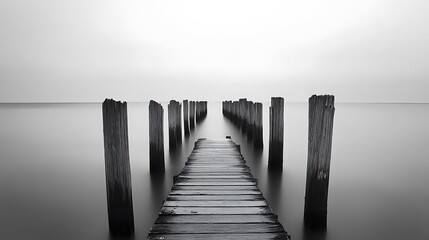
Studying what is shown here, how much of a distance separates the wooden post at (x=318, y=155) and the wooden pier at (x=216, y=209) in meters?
0.67

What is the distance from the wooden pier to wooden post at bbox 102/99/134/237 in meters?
0.52

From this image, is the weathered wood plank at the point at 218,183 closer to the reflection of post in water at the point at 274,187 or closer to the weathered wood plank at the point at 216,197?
the weathered wood plank at the point at 216,197

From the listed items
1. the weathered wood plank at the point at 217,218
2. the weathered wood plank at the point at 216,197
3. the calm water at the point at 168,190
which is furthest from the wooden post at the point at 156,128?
the weathered wood plank at the point at 217,218

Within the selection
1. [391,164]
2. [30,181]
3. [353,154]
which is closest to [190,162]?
[30,181]

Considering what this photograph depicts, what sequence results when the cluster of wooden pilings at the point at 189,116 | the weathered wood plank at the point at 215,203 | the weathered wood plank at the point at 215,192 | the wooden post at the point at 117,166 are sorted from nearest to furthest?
the wooden post at the point at 117,166 < the weathered wood plank at the point at 215,203 < the weathered wood plank at the point at 215,192 < the cluster of wooden pilings at the point at 189,116

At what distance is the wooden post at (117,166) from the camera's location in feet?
9.77

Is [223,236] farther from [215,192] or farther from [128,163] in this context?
[128,163]

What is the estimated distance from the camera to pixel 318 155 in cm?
336

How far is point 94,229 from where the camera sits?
4656 mm

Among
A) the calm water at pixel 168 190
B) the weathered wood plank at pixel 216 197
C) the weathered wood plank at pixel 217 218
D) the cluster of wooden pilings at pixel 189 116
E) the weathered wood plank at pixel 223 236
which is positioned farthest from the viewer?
the cluster of wooden pilings at pixel 189 116

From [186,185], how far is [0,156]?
10967 mm

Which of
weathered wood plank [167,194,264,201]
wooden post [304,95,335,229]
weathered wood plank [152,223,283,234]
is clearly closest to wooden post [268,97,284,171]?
wooden post [304,95,335,229]

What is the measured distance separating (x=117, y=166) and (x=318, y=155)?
2310 millimetres

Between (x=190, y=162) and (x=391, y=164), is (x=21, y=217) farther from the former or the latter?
(x=391, y=164)
